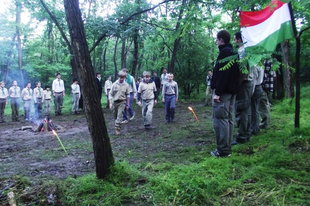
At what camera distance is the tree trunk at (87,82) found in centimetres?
364

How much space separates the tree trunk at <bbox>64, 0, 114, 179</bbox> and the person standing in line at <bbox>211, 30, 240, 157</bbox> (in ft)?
6.70

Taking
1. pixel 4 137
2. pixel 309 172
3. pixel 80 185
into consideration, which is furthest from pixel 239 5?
pixel 4 137

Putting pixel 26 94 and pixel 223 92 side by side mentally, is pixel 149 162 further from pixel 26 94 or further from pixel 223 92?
pixel 26 94

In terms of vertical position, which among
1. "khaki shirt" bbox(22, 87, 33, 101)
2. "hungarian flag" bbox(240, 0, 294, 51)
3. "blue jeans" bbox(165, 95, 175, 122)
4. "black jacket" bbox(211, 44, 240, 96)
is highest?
"hungarian flag" bbox(240, 0, 294, 51)

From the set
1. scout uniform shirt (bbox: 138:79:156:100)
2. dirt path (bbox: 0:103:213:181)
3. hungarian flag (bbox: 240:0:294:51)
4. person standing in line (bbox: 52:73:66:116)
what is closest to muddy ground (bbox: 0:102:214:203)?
dirt path (bbox: 0:103:213:181)

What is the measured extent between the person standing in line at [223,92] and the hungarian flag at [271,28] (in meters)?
0.71

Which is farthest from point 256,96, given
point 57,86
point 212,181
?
point 57,86

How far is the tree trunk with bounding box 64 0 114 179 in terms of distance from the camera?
3.64 m

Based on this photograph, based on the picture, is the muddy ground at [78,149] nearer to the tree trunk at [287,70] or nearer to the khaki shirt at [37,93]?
the tree trunk at [287,70]

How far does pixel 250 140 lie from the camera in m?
5.80

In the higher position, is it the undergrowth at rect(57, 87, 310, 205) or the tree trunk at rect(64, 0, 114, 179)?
the tree trunk at rect(64, 0, 114, 179)

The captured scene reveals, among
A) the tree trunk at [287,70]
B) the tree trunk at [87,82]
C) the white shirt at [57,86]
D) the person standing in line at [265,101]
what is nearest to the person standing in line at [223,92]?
the tree trunk at [87,82]

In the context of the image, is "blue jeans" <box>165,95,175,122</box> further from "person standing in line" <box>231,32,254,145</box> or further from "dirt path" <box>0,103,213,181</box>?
"person standing in line" <box>231,32,254,145</box>

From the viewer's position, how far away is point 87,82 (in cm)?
367
